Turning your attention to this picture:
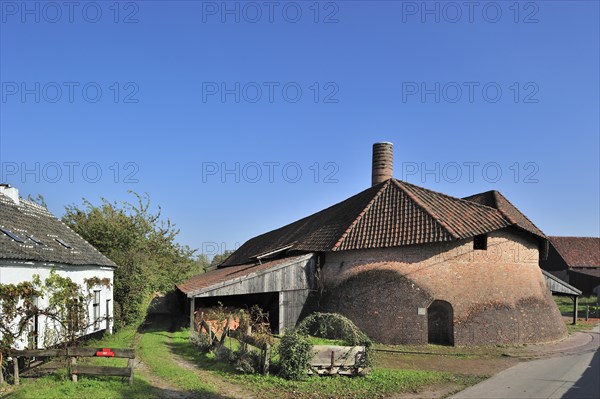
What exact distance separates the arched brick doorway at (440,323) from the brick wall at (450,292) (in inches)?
16.0

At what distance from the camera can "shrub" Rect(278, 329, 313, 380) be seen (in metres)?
13.2

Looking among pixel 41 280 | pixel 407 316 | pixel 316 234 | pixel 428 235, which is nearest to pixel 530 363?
pixel 407 316

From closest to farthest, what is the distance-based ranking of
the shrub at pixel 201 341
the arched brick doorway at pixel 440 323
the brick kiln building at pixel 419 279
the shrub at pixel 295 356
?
the shrub at pixel 295 356, the shrub at pixel 201 341, the brick kiln building at pixel 419 279, the arched brick doorway at pixel 440 323

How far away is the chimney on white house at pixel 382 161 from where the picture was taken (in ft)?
102

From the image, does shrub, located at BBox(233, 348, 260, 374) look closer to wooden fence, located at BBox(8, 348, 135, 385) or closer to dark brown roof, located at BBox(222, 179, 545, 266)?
wooden fence, located at BBox(8, 348, 135, 385)

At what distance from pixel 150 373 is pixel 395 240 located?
11964mm

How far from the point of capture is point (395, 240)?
21.0 metres

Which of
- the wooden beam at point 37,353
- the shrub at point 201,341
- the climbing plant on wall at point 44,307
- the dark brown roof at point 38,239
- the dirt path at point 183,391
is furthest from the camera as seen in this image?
the shrub at point 201,341

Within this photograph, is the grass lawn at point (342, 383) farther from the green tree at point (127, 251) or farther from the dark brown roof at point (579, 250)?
the dark brown roof at point (579, 250)

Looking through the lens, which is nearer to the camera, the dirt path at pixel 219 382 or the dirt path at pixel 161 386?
the dirt path at pixel 161 386

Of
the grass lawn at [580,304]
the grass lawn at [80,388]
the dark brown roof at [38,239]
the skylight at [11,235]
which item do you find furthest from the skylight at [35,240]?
the grass lawn at [580,304]

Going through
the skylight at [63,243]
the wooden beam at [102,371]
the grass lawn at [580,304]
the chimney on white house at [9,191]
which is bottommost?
the grass lawn at [580,304]

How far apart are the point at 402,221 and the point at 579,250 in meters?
43.2

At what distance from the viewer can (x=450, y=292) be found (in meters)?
20.0
